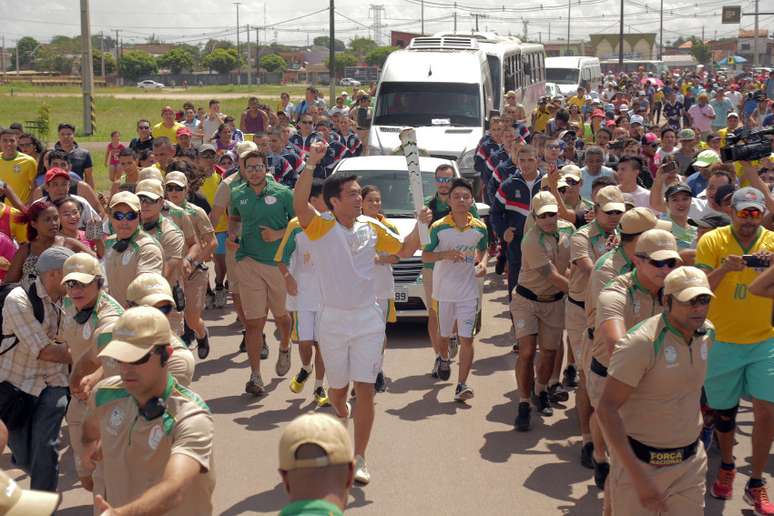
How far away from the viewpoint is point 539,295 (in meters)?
9.09

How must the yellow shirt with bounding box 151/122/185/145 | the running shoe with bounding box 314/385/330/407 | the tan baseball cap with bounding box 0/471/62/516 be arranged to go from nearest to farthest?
the tan baseball cap with bounding box 0/471/62/516, the running shoe with bounding box 314/385/330/407, the yellow shirt with bounding box 151/122/185/145

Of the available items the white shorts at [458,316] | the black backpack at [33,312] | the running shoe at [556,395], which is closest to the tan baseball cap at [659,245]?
the black backpack at [33,312]

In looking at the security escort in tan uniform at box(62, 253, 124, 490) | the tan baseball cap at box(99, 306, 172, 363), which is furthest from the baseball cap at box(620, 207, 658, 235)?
the tan baseball cap at box(99, 306, 172, 363)

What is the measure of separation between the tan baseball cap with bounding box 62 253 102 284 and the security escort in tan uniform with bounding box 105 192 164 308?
1.72 meters

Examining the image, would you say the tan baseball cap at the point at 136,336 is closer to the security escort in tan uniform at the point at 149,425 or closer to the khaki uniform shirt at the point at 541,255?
the security escort in tan uniform at the point at 149,425

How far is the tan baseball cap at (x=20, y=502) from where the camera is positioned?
3.00m

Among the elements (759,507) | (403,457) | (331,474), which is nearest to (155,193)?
(403,457)

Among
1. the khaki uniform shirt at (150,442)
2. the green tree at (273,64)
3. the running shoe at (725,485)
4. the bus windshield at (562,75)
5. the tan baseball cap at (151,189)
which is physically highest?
the green tree at (273,64)

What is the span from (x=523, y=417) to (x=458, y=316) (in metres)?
1.36

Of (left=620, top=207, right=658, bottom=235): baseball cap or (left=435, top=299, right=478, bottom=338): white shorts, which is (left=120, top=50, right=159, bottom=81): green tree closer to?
(left=435, top=299, right=478, bottom=338): white shorts

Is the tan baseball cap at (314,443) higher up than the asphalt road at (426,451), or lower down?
higher up

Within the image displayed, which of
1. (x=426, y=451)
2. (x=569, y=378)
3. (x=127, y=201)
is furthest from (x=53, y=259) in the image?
(x=569, y=378)

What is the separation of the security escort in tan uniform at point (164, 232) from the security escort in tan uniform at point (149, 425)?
13.7ft

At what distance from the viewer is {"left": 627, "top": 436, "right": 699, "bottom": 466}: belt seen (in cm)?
530
